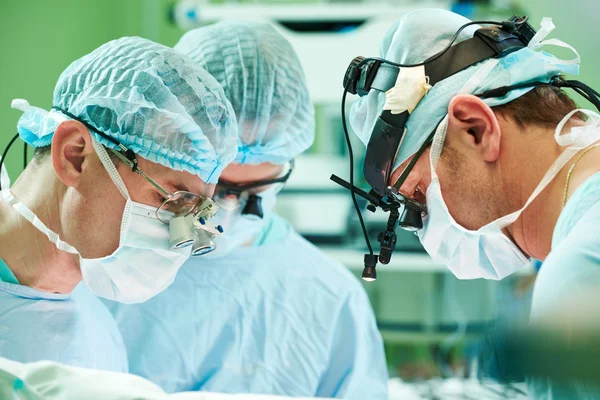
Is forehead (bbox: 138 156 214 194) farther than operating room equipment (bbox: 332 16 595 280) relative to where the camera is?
Yes

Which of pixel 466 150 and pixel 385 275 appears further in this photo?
pixel 385 275

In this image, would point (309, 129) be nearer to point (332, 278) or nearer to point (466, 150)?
point (332, 278)

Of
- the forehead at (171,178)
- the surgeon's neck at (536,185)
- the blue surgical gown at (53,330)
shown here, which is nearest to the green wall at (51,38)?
the blue surgical gown at (53,330)

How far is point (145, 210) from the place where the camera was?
159cm

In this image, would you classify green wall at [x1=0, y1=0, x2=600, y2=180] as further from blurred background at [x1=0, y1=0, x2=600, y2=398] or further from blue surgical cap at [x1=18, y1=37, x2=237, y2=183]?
blue surgical cap at [x1=18, y1=37, x2=237, y2=183]

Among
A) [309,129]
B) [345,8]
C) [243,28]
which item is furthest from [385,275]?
[243,28]

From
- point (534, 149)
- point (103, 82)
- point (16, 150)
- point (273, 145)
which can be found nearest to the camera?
point (534, 149)

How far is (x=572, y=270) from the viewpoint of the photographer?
100 centimetres

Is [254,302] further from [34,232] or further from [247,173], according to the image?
[34,232]

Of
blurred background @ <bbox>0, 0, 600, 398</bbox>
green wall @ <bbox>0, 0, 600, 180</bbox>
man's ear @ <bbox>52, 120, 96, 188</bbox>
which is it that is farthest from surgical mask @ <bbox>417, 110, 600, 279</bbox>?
green wall @ <bbox>0, 0, 600, 180</bbox>

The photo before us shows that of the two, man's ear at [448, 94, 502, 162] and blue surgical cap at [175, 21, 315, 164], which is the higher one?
man's ear at [448, 94, 502, 162]

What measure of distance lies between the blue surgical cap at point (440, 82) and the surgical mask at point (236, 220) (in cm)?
Answer: 58

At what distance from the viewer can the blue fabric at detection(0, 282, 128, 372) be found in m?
1.52

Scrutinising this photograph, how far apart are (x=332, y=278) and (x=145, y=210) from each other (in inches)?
34.6
